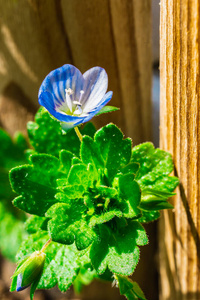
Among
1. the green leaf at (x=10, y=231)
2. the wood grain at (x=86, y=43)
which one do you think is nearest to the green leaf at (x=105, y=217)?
the wood grain at (x=86, y=43)

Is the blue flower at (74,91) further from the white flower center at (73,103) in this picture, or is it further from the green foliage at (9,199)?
the green foliage at (9,199)

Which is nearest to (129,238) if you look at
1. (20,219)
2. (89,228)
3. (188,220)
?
(89,228)

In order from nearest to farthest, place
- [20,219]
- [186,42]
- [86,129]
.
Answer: [186,42]
[86,129]
[20,219]

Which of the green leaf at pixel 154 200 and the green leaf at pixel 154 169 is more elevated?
the green leaf at pixel 154 169

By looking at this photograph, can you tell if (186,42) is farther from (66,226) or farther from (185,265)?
(185,265)

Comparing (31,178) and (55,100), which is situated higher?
(55,100)

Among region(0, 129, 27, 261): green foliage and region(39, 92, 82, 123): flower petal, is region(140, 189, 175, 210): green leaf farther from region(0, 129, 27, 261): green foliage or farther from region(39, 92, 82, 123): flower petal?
region(0, 129, 27, 261): green foliage

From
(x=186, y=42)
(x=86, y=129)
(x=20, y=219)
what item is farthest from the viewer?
(x=20, y=219)
